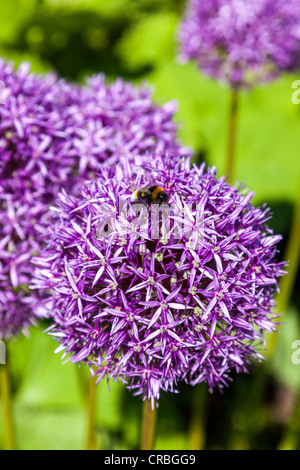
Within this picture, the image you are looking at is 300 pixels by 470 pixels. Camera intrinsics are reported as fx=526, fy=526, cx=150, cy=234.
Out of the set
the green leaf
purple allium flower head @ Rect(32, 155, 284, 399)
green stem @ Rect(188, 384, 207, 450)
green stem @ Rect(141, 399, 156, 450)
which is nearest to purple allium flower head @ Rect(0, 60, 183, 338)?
purple allium flower head @ Rect(32, 155, 284, 399)

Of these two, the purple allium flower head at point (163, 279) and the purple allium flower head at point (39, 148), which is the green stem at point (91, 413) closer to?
the purple allium flower head at point (39, 148)

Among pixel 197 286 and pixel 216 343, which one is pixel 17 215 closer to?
pixel 197 286

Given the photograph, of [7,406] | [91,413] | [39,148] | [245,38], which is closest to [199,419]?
[91,413]

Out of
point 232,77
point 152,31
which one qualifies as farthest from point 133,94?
point 152,31

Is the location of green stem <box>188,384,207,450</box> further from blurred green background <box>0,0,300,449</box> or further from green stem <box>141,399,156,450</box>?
green stem <box>141,399,156,450</box>

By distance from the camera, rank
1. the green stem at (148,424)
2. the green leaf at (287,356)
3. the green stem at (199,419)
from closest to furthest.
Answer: the green stem at (148,424), the green stem at (199,419), the green leaf at (287,356)

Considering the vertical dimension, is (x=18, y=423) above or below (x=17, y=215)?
below

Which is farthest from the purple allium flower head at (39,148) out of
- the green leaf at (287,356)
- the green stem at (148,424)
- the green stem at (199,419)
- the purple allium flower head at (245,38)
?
the green leaf at (287,356)

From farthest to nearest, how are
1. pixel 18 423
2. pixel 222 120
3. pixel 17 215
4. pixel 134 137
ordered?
pixel 222 120
pixel 18 423
pixel 134 137
pixel 17 215
